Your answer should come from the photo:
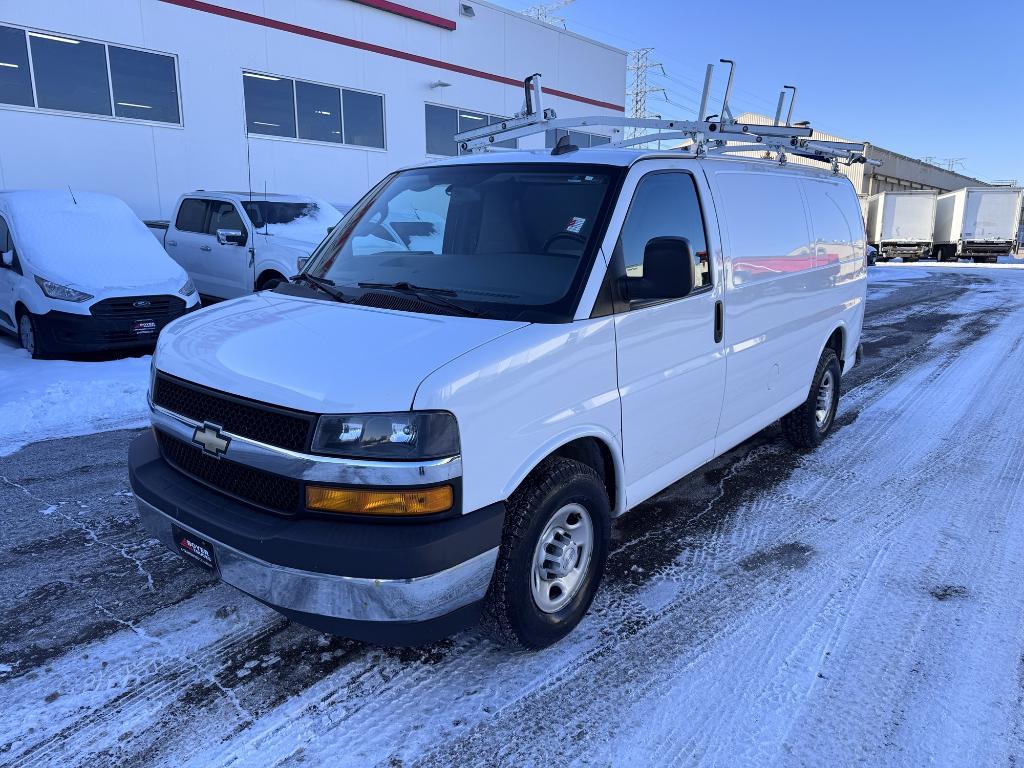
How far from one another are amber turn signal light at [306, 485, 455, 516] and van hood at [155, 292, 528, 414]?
28 centimetres

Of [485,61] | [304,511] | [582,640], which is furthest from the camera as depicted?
[485,61]

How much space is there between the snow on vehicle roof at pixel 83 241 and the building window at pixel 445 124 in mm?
9871

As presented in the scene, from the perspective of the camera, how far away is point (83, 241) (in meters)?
9.25

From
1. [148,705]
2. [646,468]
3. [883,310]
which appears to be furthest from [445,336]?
[883,310]

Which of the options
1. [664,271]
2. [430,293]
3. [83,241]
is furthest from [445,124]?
[664,271]

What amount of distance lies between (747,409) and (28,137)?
1299 cm

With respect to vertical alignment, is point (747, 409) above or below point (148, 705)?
above

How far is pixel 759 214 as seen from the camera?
4461 millimetres

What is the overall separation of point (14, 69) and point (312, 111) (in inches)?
223

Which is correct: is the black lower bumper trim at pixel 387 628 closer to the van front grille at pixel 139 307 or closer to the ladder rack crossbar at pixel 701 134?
the ladder rack crossbar at pixel 701 134

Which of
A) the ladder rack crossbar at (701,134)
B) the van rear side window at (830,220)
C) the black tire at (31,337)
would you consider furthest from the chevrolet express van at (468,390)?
the black tire at (31,337)

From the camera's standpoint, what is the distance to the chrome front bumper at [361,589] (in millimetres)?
2406

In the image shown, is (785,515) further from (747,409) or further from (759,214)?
(759,214)

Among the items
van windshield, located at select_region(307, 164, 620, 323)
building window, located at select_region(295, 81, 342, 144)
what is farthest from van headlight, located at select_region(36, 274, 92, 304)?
building window, located at select_region(295, 81, 342, 144)
